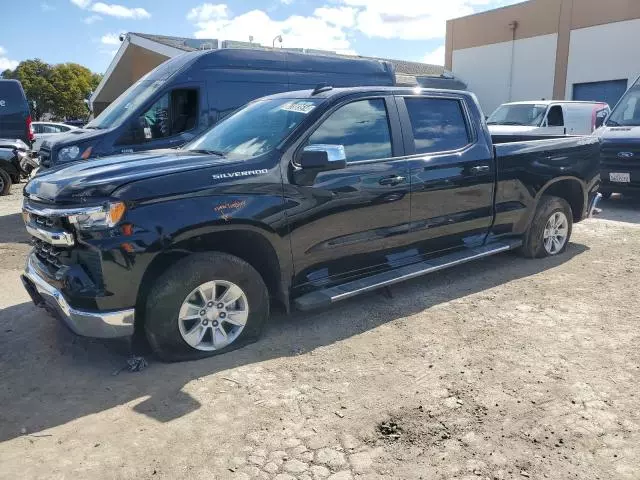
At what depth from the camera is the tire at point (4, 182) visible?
38.2 feet

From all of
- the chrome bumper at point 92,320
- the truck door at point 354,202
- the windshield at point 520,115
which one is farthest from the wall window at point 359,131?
the windshield at point 520,115

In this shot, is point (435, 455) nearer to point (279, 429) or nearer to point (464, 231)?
point (279, 429)

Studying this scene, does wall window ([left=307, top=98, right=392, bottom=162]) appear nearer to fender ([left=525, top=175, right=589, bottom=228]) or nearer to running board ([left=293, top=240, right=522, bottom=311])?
running board ([left=293, top=240, right=522, bottom=311])

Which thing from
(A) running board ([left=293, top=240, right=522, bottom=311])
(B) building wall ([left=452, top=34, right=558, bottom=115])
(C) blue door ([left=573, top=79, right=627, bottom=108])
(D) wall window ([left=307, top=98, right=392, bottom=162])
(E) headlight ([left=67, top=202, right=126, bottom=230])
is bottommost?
(A) running board ([left=293, top=240, right=522, bottom=311])

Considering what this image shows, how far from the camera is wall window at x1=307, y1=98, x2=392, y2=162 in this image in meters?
4.21

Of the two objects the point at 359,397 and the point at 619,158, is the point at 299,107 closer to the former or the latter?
the point at 359,397

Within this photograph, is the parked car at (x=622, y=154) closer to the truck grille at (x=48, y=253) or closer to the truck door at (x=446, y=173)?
the truck door at (x=446, y=173)

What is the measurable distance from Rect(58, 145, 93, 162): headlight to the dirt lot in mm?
2950

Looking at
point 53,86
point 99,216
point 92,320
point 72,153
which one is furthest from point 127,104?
point 53,86

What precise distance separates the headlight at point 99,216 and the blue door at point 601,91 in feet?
83.2

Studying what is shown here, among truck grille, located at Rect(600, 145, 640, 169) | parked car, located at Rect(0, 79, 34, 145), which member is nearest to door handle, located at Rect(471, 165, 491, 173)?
truck grille, located at Rect(600, 145, 640, 169)

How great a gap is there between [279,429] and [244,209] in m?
1.49

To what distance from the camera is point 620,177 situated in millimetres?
9258

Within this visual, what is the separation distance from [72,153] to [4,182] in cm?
564
